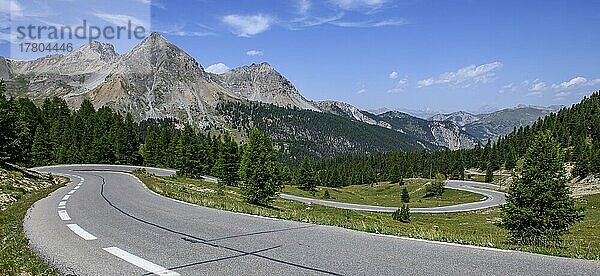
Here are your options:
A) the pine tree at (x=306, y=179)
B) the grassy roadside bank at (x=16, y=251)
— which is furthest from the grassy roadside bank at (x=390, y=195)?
the grassy roadside bank at (x=16, y=251)

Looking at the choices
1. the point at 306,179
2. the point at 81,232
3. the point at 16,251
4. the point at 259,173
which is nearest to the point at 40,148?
the point at 306,179

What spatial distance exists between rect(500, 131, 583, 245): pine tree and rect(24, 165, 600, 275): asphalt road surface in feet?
64.8

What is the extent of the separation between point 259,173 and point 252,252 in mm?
32409

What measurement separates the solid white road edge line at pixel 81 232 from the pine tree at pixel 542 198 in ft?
77.5

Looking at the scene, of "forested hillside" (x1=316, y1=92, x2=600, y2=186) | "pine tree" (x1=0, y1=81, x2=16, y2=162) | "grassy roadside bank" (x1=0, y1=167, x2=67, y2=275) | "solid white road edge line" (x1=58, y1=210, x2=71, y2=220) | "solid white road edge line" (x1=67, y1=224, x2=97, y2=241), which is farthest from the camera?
"forested hillside" (x1=316, y1=92, x2=600, y2=186)

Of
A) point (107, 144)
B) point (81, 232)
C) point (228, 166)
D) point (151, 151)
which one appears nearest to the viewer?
point (81, 232)

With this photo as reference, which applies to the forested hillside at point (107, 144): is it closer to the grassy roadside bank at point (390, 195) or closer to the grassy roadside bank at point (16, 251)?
the grassy roadside bank at point (390, 195)

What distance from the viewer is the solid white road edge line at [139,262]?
7314 mm

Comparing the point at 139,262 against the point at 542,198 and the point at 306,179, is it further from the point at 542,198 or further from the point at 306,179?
the point at 306,179

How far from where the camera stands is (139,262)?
802 centimetres

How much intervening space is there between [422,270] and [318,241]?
306 centimetres

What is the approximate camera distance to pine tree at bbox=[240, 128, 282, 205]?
40844 mm

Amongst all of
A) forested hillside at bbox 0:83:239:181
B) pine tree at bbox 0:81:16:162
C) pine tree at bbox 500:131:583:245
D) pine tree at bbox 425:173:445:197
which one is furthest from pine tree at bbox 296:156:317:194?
pine tree at bbox 500:131:583:245

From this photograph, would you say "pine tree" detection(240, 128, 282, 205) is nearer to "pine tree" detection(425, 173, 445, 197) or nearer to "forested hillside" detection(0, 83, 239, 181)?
"forested hillside" detection(0, 83, 239, 181)
